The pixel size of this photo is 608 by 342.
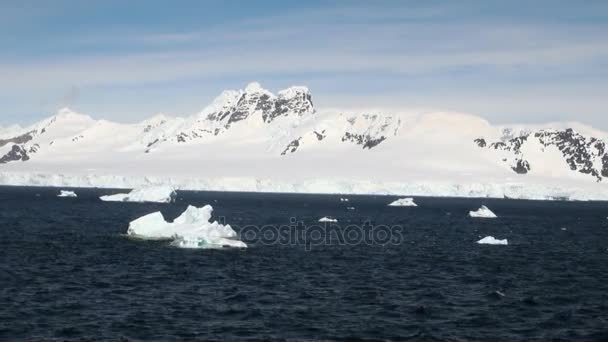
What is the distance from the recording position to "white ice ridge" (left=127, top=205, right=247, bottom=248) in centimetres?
6312

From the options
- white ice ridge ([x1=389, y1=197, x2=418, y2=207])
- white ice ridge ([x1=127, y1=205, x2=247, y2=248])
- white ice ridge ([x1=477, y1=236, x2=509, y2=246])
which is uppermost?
white ice ridge ([x1=389, y1=197, x2=418, y2=207])

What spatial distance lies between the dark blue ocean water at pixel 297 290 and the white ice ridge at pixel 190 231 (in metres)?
1.93

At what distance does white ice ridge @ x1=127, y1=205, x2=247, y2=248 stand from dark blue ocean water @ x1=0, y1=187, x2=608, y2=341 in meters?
1.93

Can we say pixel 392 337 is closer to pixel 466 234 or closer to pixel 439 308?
pixel 439 308

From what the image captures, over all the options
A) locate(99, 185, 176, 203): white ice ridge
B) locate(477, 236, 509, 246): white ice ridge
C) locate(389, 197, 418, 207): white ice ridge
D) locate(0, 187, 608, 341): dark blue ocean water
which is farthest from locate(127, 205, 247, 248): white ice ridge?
locate(389, 197, 418, 207): white ice ridge

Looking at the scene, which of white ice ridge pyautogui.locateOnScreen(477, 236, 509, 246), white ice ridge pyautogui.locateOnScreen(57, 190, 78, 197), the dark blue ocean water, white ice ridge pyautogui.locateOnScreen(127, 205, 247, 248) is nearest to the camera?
the dark blue ocean water

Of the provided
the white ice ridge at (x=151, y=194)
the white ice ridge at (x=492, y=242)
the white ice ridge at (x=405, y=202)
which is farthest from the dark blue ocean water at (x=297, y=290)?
the white ice ridge at (x=405, y=202)

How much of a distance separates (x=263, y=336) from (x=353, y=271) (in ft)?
67.2

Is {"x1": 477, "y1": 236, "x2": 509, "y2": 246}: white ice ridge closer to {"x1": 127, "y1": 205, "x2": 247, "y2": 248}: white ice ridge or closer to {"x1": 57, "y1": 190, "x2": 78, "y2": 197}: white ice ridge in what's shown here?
{"x1": 127, "y1": 205, "x2": 247, "y2": 248}: white ice ridge

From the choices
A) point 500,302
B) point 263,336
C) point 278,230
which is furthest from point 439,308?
point 278,230

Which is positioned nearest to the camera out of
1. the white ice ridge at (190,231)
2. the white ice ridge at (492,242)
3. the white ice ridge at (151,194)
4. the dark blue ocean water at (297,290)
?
the dark blue ocean water at (297,290)

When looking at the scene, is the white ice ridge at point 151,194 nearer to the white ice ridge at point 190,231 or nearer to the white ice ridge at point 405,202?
the white ice ridge at point 405,202

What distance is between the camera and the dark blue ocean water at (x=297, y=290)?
1294 inches

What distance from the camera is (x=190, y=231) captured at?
64062mm
